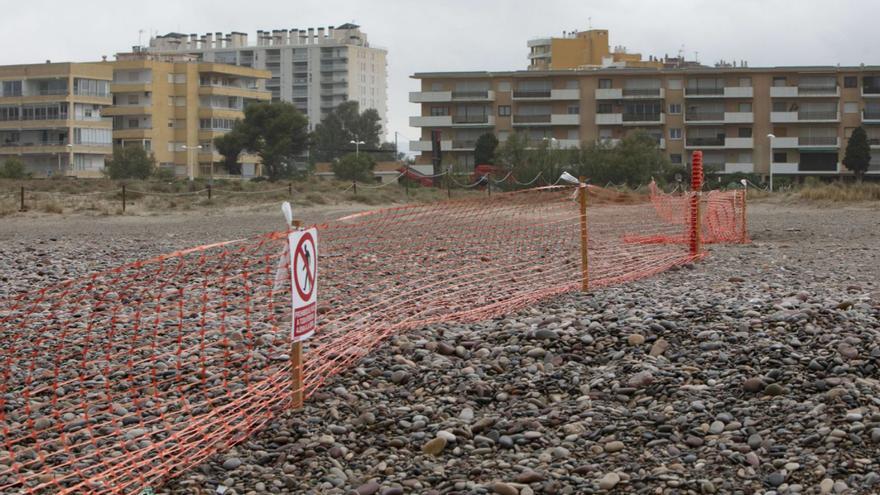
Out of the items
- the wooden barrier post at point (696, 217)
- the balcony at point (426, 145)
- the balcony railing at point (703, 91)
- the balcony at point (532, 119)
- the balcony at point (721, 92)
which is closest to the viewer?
the wooden barrier post at point (696, 217)

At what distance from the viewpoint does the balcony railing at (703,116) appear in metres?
83.4

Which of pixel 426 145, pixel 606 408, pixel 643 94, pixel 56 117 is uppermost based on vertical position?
pixel 643 94

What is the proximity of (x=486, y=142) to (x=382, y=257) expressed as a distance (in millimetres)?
61936

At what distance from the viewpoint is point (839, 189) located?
40156 mm

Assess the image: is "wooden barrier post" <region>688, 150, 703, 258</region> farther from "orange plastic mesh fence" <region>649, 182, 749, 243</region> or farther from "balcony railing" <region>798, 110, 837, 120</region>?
"balcony railing" <region>798, 110, 837, 120</region>

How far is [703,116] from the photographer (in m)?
83.8

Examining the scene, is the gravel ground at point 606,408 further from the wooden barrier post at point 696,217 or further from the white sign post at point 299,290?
the wooden barrier post at point 696,217

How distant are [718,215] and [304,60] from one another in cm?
13974

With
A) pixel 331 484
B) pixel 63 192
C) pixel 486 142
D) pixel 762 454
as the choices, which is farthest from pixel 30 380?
pixel 486 142

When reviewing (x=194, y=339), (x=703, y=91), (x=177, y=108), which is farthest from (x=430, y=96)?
(x=194, y=339)

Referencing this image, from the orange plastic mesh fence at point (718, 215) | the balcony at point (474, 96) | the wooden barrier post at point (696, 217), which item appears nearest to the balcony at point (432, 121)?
the balcony at point (474, 96)

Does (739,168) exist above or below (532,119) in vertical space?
below

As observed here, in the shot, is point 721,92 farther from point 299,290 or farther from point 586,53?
point 299,290

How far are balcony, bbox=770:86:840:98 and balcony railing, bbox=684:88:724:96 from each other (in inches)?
138
